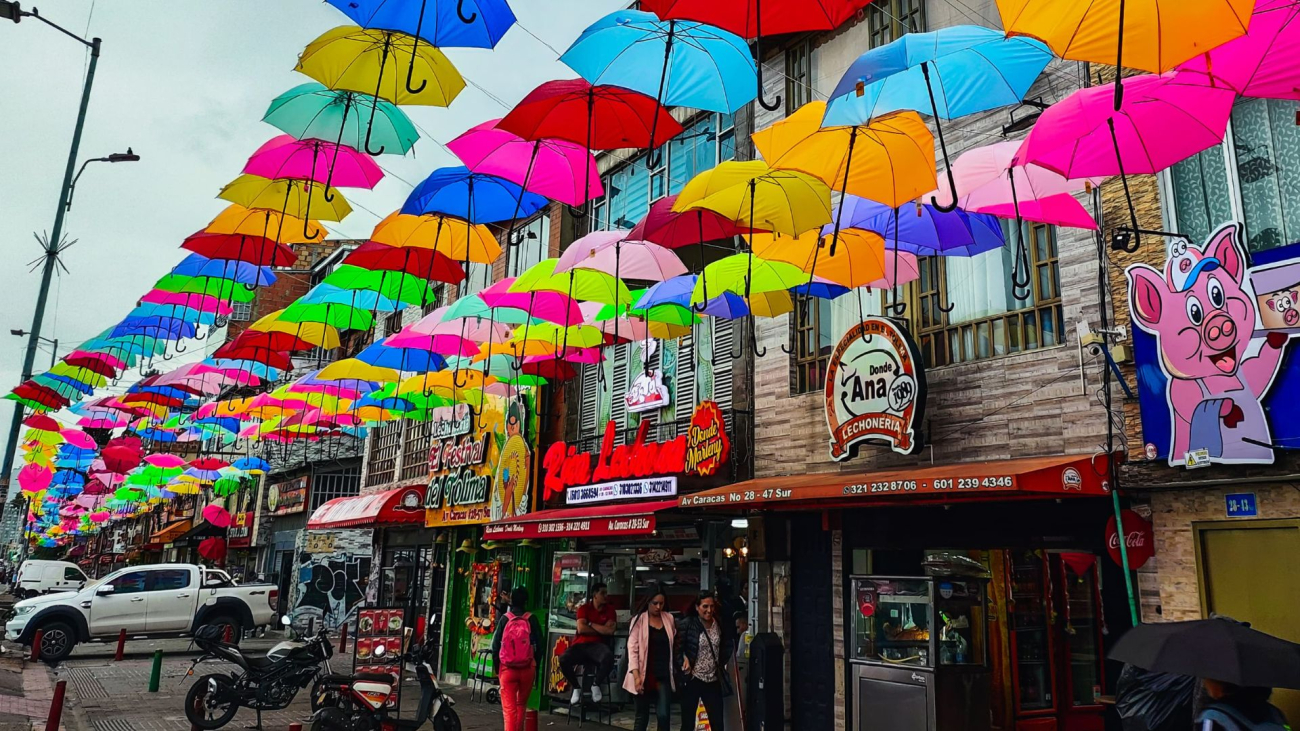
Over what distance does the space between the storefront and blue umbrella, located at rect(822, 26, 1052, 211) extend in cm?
305

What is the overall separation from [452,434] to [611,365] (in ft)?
19.0

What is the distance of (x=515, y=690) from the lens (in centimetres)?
1016

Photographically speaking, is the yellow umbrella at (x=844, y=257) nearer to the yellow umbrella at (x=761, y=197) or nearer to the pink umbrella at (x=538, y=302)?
the yellow umbrella at (x=761, y=197)

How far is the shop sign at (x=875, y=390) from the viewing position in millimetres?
9539

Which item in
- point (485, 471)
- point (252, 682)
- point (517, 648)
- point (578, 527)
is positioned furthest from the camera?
point (485, 471)

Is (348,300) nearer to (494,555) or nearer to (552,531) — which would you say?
(552,531)

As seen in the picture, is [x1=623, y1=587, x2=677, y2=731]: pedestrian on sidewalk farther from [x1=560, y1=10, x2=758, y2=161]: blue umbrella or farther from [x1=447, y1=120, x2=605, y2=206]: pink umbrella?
[x1=560, y1=10, x2=758, y2=161]: blue umbrella

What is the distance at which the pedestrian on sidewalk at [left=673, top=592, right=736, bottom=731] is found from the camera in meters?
9.49

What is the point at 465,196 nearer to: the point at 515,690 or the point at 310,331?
the point at 515,690

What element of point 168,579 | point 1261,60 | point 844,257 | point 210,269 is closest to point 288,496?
Answer: point 168,579

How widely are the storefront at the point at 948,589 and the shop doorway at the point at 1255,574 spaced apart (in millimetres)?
824

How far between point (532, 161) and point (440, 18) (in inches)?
65.9

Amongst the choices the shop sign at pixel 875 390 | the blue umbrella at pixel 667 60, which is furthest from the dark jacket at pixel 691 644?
the blue umbrella at pixel 667 60

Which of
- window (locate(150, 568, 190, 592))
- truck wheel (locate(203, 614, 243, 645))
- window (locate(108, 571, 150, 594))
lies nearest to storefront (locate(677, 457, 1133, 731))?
truck wheel (locate(203, 614, 243, 645))
